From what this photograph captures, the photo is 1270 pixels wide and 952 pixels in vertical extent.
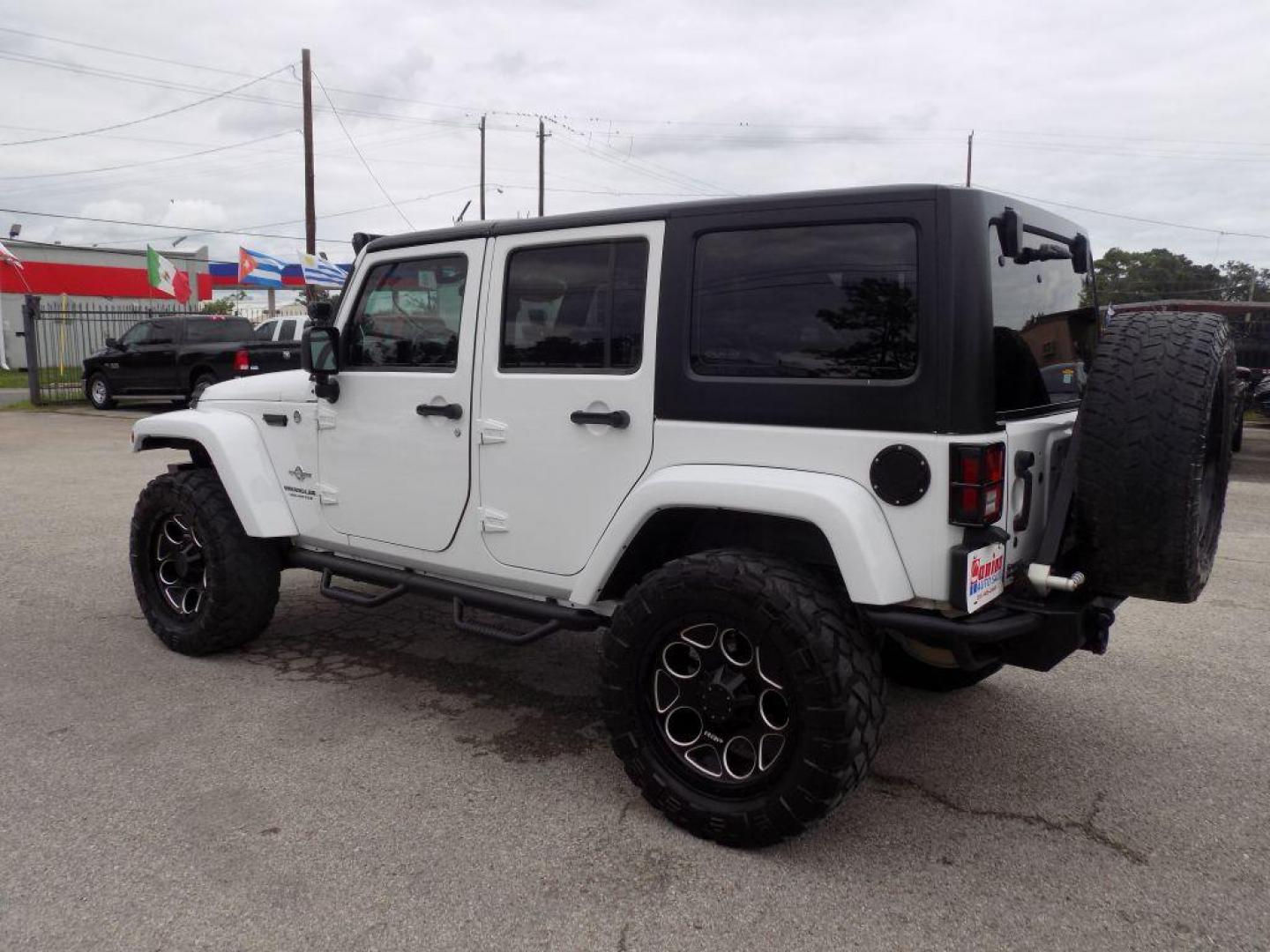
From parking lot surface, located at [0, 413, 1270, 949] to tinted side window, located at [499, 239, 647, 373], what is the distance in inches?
59.1

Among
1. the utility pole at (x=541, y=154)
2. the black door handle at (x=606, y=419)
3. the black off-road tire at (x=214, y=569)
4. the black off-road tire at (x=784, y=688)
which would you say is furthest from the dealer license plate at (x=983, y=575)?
the utility pole at (x=541, y=154)

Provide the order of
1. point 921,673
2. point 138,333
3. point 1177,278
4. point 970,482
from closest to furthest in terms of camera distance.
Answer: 1. point 970,482
2. point 921,673
3. point 138,333
4. point 1177,278

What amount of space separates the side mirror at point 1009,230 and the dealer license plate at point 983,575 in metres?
0.87

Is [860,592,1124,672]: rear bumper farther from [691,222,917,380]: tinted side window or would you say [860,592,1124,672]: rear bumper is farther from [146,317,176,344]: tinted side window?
[146,317,176,344]: tinted side window

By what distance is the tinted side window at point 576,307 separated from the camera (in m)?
3.29

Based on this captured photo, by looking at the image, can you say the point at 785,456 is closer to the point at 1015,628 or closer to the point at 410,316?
the point at 1015,628

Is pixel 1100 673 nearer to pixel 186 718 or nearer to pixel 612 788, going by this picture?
pixel 612 788

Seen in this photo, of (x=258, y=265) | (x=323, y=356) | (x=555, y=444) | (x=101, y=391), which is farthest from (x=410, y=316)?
(x=258, y=265)

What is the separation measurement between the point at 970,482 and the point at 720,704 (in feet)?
3.30

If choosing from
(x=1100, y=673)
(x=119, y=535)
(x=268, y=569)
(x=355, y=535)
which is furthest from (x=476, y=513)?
(x=119, y=535)

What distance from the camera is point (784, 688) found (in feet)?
9.16

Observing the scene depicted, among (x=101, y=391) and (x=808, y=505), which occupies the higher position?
(x=808, y=505)

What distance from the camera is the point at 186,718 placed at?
12.7 feet

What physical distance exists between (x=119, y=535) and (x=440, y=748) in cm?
506
